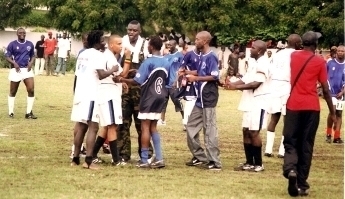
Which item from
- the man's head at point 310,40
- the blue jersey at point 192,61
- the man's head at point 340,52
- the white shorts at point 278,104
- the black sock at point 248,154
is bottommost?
the black sock at point 248,154

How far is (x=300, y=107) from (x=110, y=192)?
258 centimetres

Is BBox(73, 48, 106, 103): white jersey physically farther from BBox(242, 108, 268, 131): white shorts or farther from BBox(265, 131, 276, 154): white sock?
BBox(265, 131, 276, 154): white sock

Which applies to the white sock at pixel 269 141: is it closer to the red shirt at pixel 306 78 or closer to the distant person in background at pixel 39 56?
the red shirt at pixel 306 78

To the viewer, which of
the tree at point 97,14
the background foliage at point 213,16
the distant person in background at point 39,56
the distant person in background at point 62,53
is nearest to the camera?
the background foliage at point 213,16

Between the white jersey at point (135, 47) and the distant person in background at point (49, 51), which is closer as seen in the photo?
the white jersey at point (135, 47)

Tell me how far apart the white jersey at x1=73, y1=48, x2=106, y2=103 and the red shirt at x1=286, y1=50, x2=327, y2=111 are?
3.04 m

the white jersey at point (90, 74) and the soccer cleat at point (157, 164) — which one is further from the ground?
the white jersey at point (90, 74)

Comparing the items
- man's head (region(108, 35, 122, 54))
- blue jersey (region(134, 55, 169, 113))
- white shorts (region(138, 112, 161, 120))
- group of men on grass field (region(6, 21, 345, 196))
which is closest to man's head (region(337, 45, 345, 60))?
group of men on grass field (region(6, 21, 345, 196))

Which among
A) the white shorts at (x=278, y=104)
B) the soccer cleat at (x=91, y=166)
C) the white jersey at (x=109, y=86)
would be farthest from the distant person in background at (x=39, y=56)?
the soccer cleat at (x=91, y=166)

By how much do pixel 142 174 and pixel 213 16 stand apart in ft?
119

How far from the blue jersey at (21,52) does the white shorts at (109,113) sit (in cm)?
789

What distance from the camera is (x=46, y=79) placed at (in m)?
39.2

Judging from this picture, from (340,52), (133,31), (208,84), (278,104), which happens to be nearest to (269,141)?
(278,104)

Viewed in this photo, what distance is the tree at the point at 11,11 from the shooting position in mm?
66125
